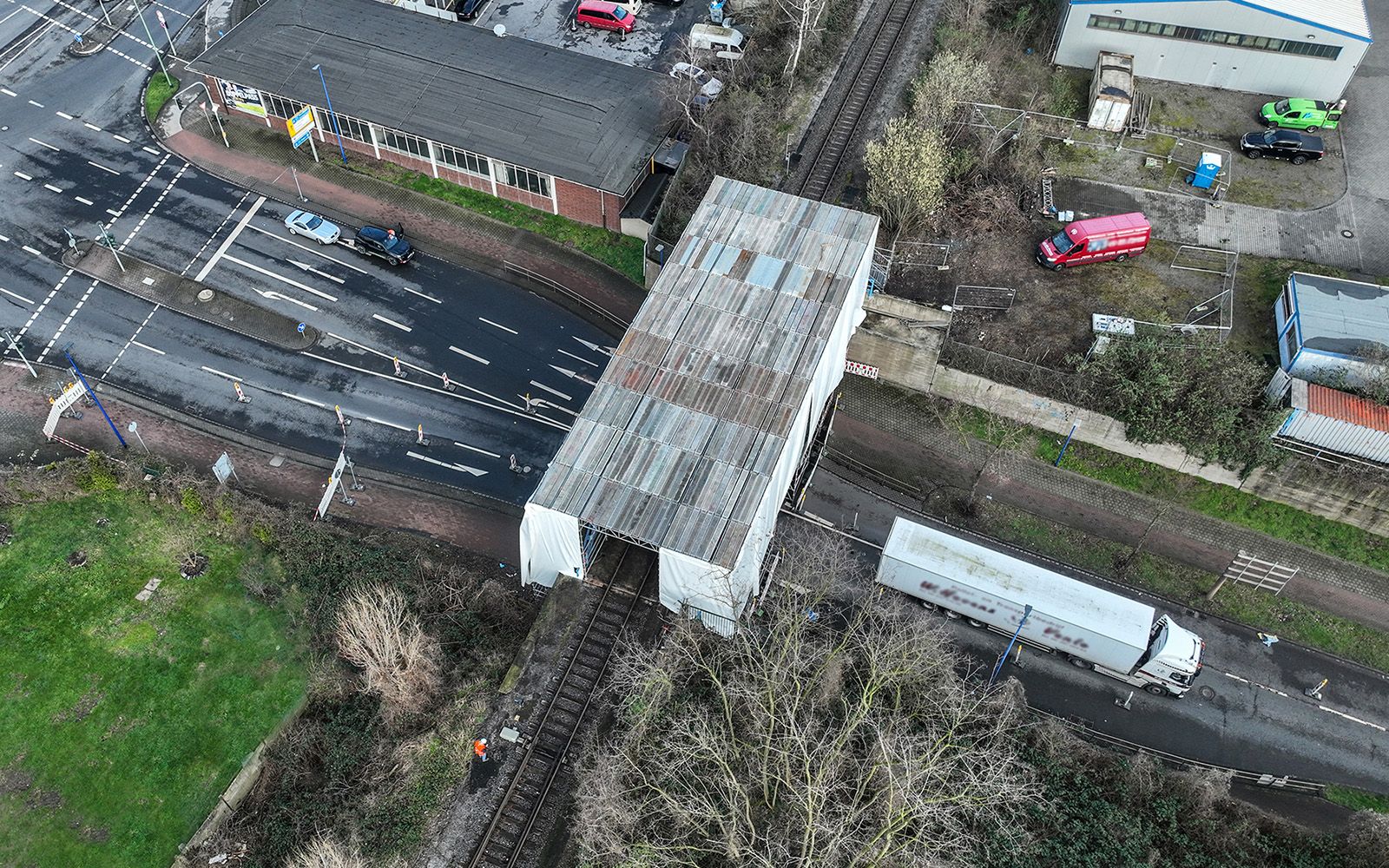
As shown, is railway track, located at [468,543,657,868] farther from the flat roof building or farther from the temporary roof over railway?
the flat roof building

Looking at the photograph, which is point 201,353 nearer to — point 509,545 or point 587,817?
point 509,545

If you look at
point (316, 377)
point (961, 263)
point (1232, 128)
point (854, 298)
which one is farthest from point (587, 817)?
point (1232, 128)

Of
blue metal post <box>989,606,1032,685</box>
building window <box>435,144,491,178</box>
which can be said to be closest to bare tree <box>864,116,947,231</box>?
blue metal post <box>989,606,1032,685</box>

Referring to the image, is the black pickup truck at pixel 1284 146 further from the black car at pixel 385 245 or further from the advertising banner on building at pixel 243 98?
the advertising banner on building at pixel 243 98

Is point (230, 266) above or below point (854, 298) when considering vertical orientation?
below

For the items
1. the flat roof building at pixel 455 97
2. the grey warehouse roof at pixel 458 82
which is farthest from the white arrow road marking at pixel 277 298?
the grey warehouse roof at pixel 458 82

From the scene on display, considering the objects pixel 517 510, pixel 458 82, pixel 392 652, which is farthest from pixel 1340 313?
pixel 458 82
